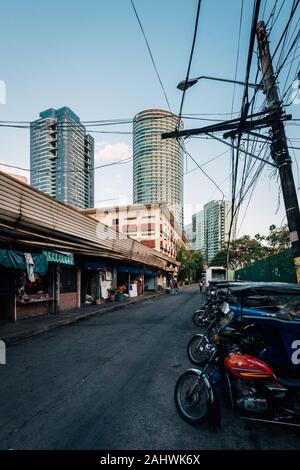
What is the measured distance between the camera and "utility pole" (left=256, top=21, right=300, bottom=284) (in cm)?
671

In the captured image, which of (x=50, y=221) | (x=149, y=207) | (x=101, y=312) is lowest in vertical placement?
(x=101, y=312)

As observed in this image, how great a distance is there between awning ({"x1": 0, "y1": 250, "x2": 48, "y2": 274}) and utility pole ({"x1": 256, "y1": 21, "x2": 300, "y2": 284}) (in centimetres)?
921

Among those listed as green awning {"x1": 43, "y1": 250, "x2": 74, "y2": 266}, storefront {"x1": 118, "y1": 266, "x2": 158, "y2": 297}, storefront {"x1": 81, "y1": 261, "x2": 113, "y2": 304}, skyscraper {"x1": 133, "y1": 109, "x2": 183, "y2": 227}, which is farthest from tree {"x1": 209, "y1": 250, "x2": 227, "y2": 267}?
green awning {"x1": 43, "y1": 250, "x2": 74, "y2": 266}

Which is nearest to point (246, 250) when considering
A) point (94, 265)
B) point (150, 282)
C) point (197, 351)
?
point (150, 282)

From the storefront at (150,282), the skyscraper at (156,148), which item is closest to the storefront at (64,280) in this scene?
the skyscraper at (156,148)

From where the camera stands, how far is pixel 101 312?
51.7ft

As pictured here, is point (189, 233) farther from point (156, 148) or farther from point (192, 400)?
point (192, 400)

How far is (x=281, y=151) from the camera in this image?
22.9ft

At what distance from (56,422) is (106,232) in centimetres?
1546

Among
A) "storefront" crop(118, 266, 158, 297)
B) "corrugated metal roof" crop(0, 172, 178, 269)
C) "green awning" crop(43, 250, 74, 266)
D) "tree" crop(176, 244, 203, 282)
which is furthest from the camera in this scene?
"tree" crop(176, 244, 203, 282)

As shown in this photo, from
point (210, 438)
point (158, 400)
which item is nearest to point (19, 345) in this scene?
point (158, 400)

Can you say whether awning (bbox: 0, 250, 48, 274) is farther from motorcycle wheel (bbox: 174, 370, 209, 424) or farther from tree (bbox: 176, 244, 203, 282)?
tree (bbox: 176, 244, 203, 282)

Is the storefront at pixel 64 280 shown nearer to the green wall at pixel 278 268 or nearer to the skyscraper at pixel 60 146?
the skyscraper at pixel 60 146

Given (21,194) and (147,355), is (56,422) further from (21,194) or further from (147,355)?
(21,194)
